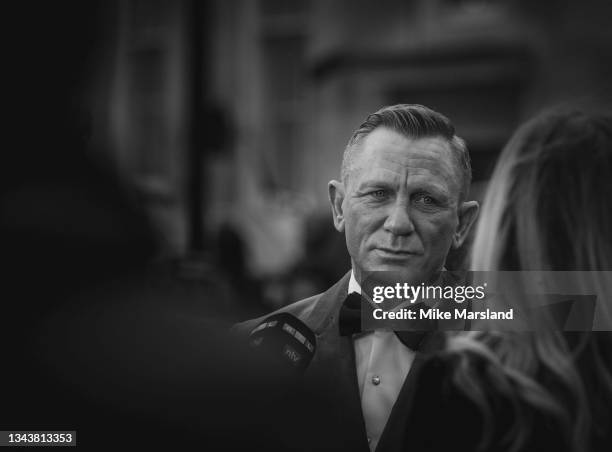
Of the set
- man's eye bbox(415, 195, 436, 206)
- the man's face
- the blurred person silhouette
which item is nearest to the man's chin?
the man's face

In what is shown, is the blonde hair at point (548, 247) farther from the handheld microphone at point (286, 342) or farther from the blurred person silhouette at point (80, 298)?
the blurred person silhouette at point (80, 298)

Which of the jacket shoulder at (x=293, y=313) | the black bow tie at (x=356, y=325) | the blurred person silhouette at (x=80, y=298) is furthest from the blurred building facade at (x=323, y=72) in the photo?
the blurred person silhouette at (x=80, y=298)

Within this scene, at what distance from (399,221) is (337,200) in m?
0.13

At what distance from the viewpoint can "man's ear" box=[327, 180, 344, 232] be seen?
138 centimetres

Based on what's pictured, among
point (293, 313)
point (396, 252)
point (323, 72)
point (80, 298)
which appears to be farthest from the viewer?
point (323, 72)

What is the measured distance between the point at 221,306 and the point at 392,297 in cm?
35

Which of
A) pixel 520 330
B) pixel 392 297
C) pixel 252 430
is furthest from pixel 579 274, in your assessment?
pixel 252 430

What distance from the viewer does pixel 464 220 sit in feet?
4.42

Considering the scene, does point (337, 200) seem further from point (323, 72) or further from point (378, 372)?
point (323, 72)

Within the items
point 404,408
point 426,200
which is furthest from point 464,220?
point 404,408

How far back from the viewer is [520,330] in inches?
48.8

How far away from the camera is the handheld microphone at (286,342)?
3.86 feet

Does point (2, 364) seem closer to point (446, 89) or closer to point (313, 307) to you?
point (313, 307)

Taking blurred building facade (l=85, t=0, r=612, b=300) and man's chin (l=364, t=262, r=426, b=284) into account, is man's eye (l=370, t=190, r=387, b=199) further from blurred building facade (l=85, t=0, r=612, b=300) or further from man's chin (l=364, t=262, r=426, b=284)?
blurred building facade (l=85, t=0, r=612, b=300)
